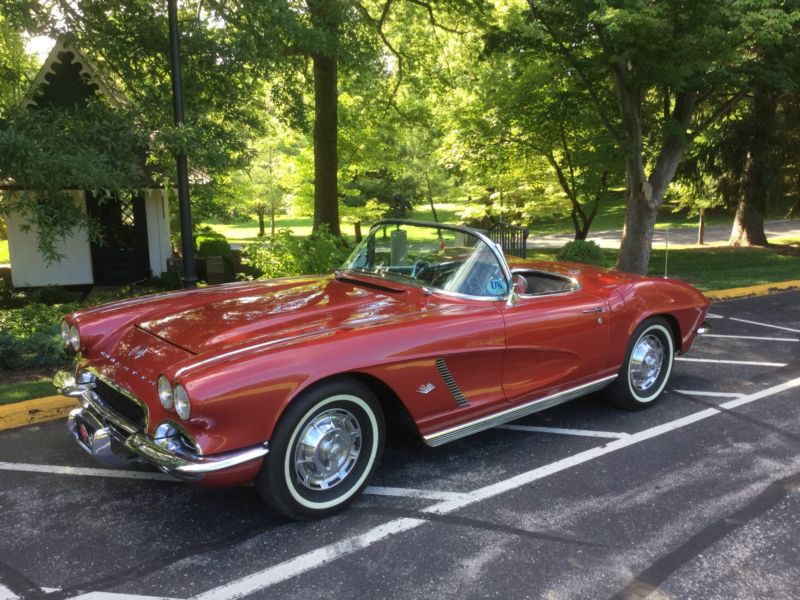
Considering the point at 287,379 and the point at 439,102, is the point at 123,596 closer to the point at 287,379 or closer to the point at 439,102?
the point at 287,379

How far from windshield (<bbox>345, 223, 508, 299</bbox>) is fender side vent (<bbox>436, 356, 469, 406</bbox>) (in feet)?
2.03

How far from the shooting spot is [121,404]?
320 centimetres

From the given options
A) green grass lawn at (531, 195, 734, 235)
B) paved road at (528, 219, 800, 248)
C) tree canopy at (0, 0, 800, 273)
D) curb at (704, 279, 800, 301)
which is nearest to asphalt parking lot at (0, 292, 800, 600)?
tree canopy at (0, 0, 800, 273)

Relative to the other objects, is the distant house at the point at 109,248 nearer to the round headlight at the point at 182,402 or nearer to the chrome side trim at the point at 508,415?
the chrome side trim at the point at 508,415

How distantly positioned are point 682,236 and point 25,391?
27.5m

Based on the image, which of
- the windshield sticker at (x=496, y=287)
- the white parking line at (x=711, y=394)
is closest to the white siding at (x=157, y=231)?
the windshield sticker at (x=496, y=287)

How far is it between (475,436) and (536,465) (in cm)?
56

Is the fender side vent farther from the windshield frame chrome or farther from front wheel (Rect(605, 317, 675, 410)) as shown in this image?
front wheel (Rect(605, 317, 675, 410))

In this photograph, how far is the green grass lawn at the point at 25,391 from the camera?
4.84 m

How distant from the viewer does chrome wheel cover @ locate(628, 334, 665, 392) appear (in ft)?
15.4

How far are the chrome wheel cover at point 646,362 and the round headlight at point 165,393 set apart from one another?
10.8 feet

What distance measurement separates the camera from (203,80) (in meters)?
6.92

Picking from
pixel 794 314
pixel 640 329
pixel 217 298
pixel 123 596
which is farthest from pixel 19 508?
pixel 794 314

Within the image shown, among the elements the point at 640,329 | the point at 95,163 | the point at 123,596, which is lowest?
the point at 123,596
